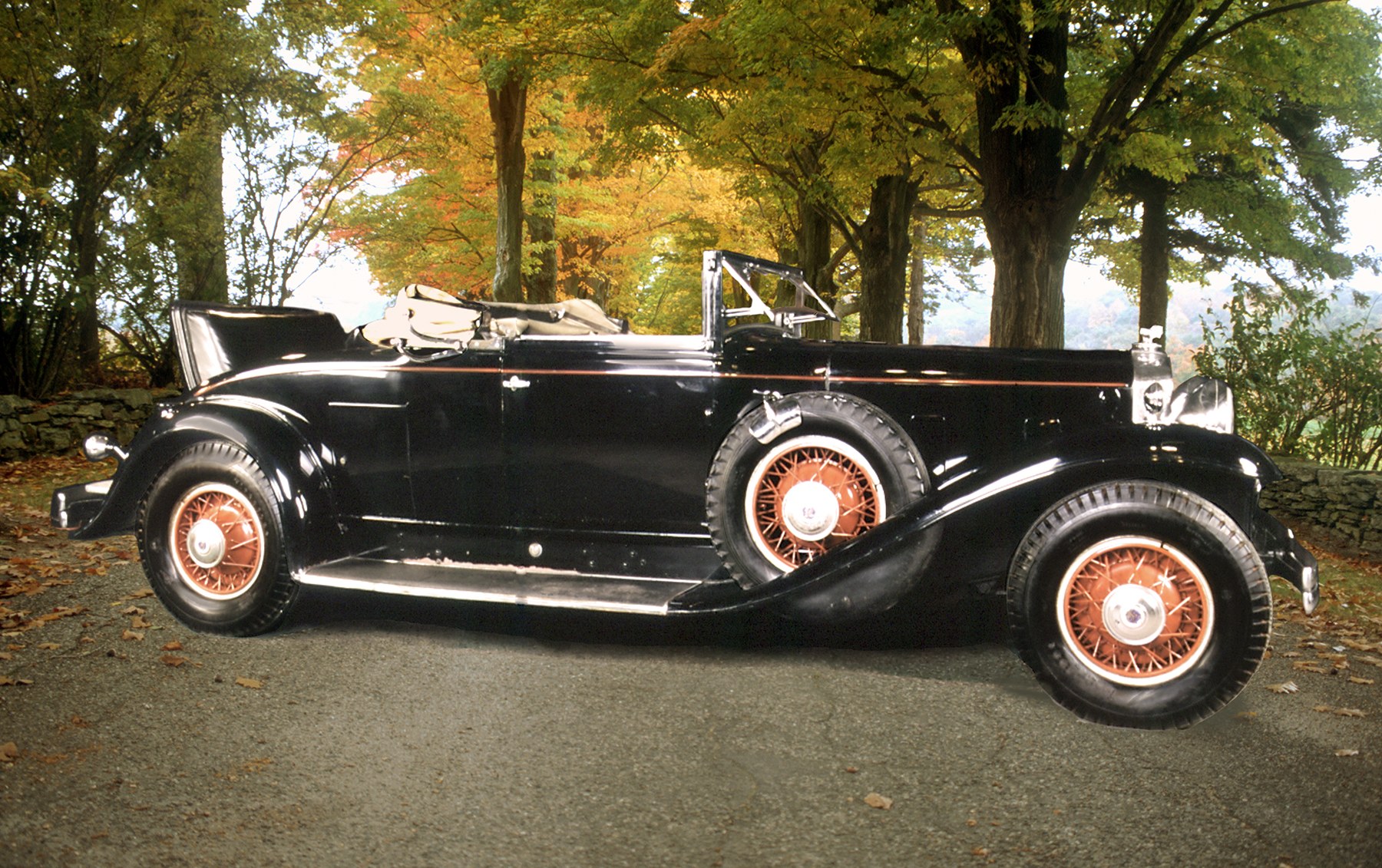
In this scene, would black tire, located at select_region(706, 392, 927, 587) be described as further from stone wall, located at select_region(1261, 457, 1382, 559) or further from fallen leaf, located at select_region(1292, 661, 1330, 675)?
stone wall, located at select_region(1261, 457, 1382, 559)

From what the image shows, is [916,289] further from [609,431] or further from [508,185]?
[609,431]

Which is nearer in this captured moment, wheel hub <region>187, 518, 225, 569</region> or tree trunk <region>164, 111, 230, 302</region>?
wheel hub <region>187, 518, 225, 569</region>

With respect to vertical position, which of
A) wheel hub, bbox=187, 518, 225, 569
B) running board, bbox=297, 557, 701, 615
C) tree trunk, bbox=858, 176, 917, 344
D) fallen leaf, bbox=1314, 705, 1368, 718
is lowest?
fallen leaf, bbox=1314, 705, 1368, 718

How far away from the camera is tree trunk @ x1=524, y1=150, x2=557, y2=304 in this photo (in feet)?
64.4

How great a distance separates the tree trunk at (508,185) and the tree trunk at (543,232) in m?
2.73

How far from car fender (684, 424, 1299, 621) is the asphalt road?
1.51 ft

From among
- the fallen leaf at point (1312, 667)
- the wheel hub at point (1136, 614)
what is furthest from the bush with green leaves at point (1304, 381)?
the wheel hub at point (1136, 614)

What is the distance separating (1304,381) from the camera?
9.94m

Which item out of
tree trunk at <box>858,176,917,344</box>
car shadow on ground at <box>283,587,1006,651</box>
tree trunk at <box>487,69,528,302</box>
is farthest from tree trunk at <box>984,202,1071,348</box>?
tree trunk at <box>487,69,528,302</box>

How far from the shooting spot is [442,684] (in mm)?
3891

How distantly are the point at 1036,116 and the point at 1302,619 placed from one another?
514 cm

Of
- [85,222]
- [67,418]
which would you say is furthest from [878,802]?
[85,222]

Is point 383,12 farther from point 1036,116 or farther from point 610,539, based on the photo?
point 610,539

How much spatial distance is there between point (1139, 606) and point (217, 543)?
3871 millimetres
